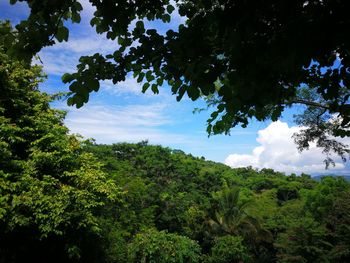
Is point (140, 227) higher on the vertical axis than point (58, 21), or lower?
lower

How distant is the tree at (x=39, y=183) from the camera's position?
1130cm

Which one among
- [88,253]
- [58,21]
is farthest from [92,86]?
[88,253]

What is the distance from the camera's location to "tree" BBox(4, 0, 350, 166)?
6.59 ft

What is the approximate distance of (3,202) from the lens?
10664 mm

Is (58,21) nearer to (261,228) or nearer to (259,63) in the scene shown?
(259,63)

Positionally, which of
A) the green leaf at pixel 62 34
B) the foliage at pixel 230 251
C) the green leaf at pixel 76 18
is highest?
the green leaf at pixel 76 18

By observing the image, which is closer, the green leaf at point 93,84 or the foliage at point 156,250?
the green leaf at point 93,84

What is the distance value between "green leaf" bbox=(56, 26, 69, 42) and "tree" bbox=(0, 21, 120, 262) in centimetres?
940

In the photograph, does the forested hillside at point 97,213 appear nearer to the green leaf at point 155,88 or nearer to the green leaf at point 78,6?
the green leaf at point 78,6

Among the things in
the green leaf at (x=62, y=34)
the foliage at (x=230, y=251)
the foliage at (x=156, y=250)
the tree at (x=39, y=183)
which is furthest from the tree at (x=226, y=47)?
the foliage at (x=230, y=251)

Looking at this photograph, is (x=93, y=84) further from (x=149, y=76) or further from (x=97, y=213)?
(x=97, y=213)

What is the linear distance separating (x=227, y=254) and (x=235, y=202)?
543 cm

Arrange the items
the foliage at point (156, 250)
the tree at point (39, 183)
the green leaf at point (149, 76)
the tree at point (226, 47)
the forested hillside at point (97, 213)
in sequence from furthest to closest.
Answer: the foliage at point (156, 250)
the forested hillside at point (97, 213)
the tree at point (39, 183)
the green leaf at point (149, 76)
the tree at point (226, 47)

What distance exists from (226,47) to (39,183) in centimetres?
1115
